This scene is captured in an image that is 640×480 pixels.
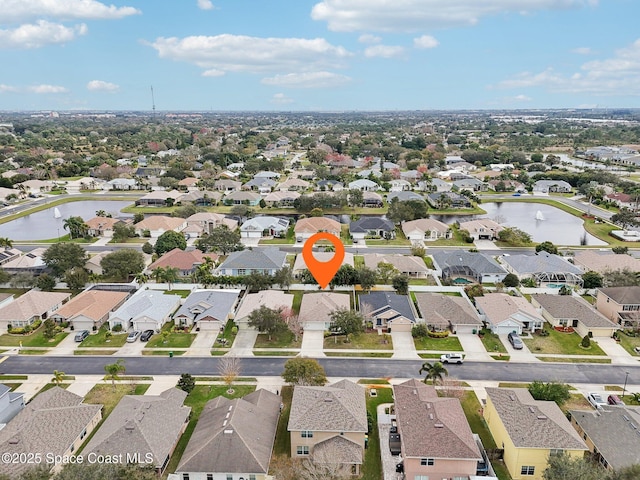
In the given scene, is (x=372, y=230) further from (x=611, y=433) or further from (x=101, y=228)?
(x=611, y=433)

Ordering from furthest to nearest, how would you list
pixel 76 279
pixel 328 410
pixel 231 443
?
pixel 76 279, pixel 328 410, pixel 231 443

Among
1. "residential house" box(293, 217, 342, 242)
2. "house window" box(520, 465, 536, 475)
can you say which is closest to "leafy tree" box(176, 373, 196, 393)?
"house window" box(520, 465, 536, 475)

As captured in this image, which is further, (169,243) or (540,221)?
(540,221)

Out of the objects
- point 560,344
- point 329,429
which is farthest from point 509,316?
point 329,429

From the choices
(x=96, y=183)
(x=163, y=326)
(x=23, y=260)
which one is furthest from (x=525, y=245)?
(x=96, y=183)

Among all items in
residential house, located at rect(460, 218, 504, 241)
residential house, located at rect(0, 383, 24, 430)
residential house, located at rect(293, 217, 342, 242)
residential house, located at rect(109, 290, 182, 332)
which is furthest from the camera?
residential house, located at rect(293, 217, 342, 242)

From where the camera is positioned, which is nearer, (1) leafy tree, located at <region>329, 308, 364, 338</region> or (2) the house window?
(2) the house window

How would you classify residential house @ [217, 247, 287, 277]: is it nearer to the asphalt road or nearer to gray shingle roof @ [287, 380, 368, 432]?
the asphalt road

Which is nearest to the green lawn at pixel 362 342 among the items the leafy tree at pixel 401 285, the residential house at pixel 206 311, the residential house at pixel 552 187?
the leafy tree at pixel 401 285
